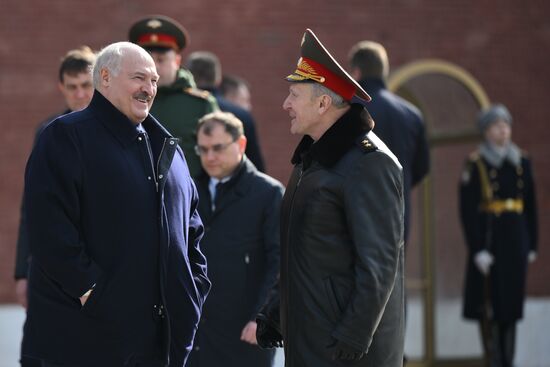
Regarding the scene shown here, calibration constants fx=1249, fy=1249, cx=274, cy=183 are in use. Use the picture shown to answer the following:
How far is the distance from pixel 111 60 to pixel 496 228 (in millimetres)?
5784

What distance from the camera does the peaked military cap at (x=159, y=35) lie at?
272 inches

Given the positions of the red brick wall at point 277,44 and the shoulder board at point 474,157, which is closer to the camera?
the red brick wall at point 277,44

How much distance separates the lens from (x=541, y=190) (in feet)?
36.4

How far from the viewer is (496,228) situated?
33.1 ft

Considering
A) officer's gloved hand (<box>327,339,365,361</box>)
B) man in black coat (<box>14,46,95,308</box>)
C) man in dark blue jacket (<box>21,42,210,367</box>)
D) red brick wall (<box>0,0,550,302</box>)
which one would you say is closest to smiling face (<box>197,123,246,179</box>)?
man in black coat (<box>14,46,95,308</box>)

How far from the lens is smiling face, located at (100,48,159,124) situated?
490 centimetres

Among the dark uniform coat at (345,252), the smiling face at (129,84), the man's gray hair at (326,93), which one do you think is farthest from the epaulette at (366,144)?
the smiling face at (129,84)

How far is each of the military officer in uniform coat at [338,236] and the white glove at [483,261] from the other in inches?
205

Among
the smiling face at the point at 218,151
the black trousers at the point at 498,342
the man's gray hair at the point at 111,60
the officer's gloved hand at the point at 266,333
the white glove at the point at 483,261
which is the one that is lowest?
the black trousers at the point at 498,342

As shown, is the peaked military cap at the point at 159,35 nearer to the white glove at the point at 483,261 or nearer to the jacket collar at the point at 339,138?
the jacket collar at the point at 339,138

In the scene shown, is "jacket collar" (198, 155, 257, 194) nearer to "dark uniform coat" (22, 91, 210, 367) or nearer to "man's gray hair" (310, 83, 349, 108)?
"dark uniform coat" (22, 91, 210, 367)

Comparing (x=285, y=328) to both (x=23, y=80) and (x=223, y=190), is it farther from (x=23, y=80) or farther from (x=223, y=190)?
(x=23, y=80)

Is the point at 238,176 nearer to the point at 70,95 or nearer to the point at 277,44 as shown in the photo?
the point at 70,95

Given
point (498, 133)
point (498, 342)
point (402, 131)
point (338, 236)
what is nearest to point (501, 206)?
point (498, 133)
